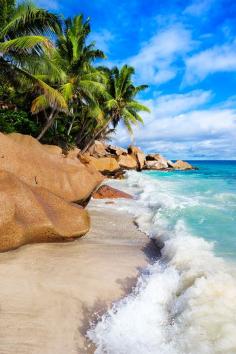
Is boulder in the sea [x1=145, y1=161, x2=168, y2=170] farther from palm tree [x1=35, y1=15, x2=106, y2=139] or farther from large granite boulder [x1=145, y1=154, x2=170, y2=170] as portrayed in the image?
palm tree [x1=35, y1=15, x2=106, y2=139]

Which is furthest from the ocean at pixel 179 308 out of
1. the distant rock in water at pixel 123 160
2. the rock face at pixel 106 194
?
the distant rock in water at pixel 123 160

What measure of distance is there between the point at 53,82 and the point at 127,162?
825 inches

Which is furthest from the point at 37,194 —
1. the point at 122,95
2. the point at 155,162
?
the point at 155,162

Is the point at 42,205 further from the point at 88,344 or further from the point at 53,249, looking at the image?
the point at 88,344

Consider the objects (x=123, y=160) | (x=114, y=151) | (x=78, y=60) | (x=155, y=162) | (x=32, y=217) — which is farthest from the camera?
(x=155, y=162)

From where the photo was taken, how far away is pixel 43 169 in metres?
7.89

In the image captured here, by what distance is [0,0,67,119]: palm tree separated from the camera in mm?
11734

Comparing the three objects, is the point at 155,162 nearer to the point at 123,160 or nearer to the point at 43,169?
the point at 123,160

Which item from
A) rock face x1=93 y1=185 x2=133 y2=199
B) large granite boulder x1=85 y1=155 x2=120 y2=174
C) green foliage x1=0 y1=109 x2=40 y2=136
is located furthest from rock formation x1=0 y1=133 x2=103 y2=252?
large granite boulder x1=85 y1=155 x2=120 y2=174

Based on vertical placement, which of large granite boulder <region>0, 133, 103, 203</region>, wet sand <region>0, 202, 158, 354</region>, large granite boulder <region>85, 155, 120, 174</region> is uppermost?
large granite boulder <region>0, 133, 103, 203</region>

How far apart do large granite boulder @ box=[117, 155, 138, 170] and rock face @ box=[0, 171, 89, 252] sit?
30.1 meters

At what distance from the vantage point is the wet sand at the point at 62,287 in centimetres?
339

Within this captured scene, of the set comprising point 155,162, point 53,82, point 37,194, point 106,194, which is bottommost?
point 155,162

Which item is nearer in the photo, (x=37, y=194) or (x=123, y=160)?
(x=37, y=194)
